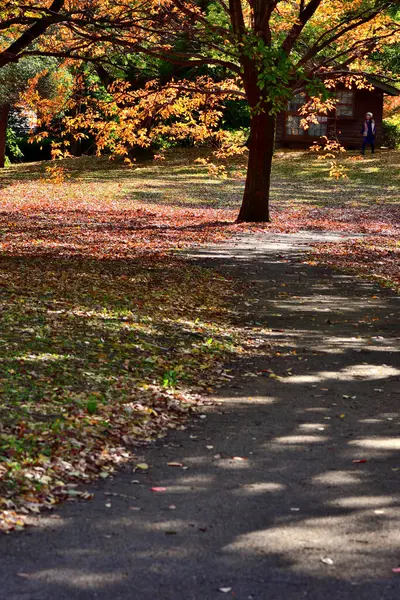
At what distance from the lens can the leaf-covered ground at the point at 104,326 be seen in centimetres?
664

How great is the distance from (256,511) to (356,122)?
45212 millimetres

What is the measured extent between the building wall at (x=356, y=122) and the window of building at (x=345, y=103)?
25 centimetres

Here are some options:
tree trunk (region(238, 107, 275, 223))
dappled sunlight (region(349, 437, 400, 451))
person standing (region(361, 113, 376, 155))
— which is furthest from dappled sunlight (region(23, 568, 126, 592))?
person standing (region(361, 113, 376, 155))

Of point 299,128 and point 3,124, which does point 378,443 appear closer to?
point 3,124

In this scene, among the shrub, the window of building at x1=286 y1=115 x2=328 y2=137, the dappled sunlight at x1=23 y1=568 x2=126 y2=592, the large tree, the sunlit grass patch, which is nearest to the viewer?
the dappled sunlight at x1=23 y1=568 x2=126 y2=592

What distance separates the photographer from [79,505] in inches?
223

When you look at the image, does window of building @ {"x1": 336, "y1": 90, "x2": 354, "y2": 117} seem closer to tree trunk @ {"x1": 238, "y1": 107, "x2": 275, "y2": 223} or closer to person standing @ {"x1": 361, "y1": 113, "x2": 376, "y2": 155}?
person standing @ {"x1": 361, "y1": 113, "x2": 376, "y2": 155}

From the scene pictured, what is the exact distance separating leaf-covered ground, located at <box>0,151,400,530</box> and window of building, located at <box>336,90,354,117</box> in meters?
21.2

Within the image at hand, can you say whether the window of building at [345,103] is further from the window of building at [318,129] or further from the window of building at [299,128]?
the window of building at [299,128]

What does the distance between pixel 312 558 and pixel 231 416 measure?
2.86 meters

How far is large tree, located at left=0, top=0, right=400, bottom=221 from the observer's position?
1561 centimetres

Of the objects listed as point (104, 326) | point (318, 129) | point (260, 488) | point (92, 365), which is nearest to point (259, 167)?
point (104, 326)

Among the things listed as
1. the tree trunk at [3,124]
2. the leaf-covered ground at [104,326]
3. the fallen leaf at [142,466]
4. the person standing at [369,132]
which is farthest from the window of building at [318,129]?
the fallen leaf at [142,466]

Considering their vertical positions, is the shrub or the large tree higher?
the large tree
